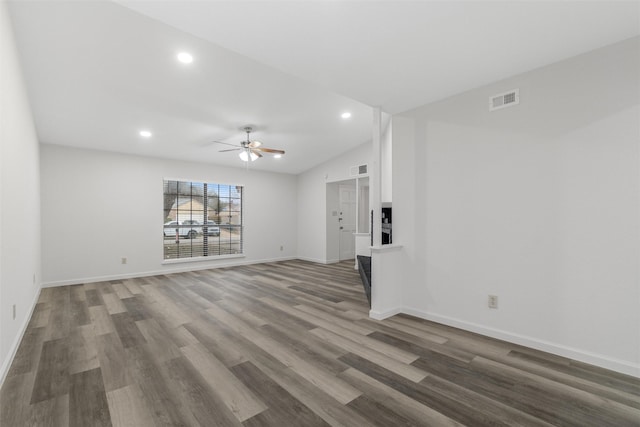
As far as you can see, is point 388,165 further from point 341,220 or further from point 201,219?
point 201,219

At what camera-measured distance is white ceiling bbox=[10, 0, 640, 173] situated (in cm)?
188

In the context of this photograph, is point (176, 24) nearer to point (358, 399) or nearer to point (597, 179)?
point (358, 399)

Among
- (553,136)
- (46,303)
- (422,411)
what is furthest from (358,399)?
(46,303)

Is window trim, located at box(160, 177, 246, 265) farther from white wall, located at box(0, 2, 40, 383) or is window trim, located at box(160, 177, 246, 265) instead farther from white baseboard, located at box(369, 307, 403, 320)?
white baseboard, located at box(369, 307, 403, 320)

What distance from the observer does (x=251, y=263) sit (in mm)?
7289

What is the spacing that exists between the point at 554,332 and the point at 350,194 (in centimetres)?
586

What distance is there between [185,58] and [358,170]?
4.43 metres

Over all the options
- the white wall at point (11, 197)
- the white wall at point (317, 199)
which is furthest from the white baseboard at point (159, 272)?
the white wall at point (11, 197)

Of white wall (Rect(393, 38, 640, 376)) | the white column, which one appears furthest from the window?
white wall (Rect(393, 38, 640, 376))

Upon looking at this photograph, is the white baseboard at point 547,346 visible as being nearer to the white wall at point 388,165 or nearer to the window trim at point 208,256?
the white wall at point 388,165

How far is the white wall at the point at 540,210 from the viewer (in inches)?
84.0

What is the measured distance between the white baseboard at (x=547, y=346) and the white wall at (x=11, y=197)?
3828mm

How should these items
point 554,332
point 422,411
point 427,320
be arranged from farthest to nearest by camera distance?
point 427,320, point 554,332, point 422,411

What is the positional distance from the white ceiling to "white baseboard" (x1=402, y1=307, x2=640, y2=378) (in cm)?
244
